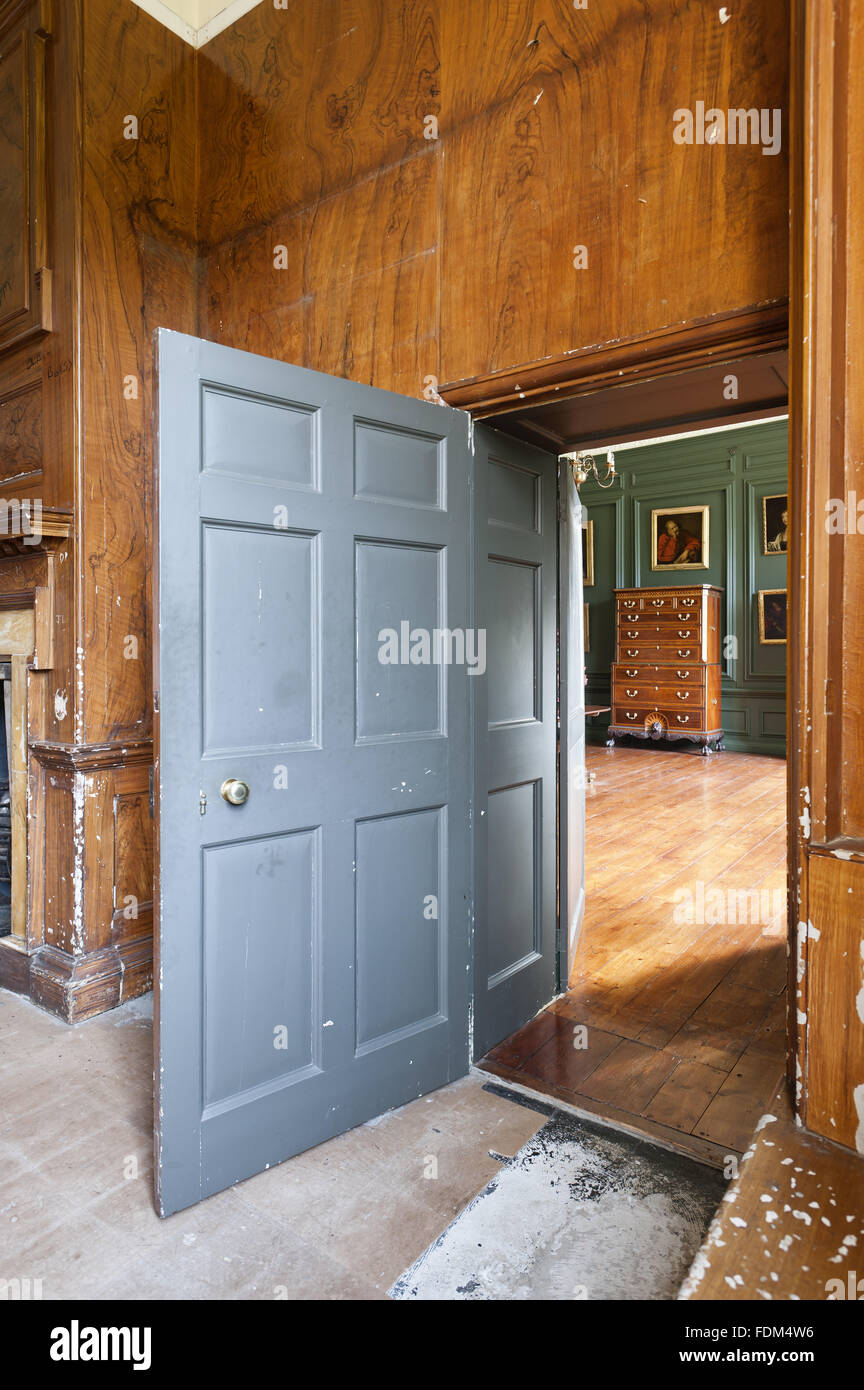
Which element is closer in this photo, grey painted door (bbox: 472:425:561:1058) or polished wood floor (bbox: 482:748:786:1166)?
polished wood floor (bbox: 482:748:786:1166)

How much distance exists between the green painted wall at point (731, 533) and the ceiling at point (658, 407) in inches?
285

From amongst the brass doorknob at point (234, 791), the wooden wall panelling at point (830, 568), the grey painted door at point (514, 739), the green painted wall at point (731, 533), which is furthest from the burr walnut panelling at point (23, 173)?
the green painted wall at point (731, 533)

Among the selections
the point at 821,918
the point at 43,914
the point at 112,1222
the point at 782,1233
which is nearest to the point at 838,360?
the point at 821,918

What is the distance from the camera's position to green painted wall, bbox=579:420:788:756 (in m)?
9.36

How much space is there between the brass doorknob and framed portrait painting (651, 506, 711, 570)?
9.08 meters

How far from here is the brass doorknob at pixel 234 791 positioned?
6.27 feet

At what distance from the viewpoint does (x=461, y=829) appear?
2496mm

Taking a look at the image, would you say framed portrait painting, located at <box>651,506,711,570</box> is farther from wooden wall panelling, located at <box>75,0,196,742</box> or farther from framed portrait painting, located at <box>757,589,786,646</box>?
wooden wall panelling, located at <box>75,0,196,742</box>

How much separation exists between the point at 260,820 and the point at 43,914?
1688 mm

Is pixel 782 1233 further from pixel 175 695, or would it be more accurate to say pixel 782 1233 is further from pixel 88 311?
pixel 88 311

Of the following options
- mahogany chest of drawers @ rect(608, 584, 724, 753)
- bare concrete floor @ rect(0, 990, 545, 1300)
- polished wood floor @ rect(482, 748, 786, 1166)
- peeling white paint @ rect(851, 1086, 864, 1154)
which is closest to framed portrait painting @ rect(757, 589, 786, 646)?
mahogany chest of drawers @ rect(608, 584, 724, 753)

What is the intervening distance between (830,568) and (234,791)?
141cm

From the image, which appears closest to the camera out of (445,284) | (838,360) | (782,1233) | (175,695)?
(782,1233)

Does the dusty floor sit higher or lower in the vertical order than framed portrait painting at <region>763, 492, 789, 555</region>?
lower
